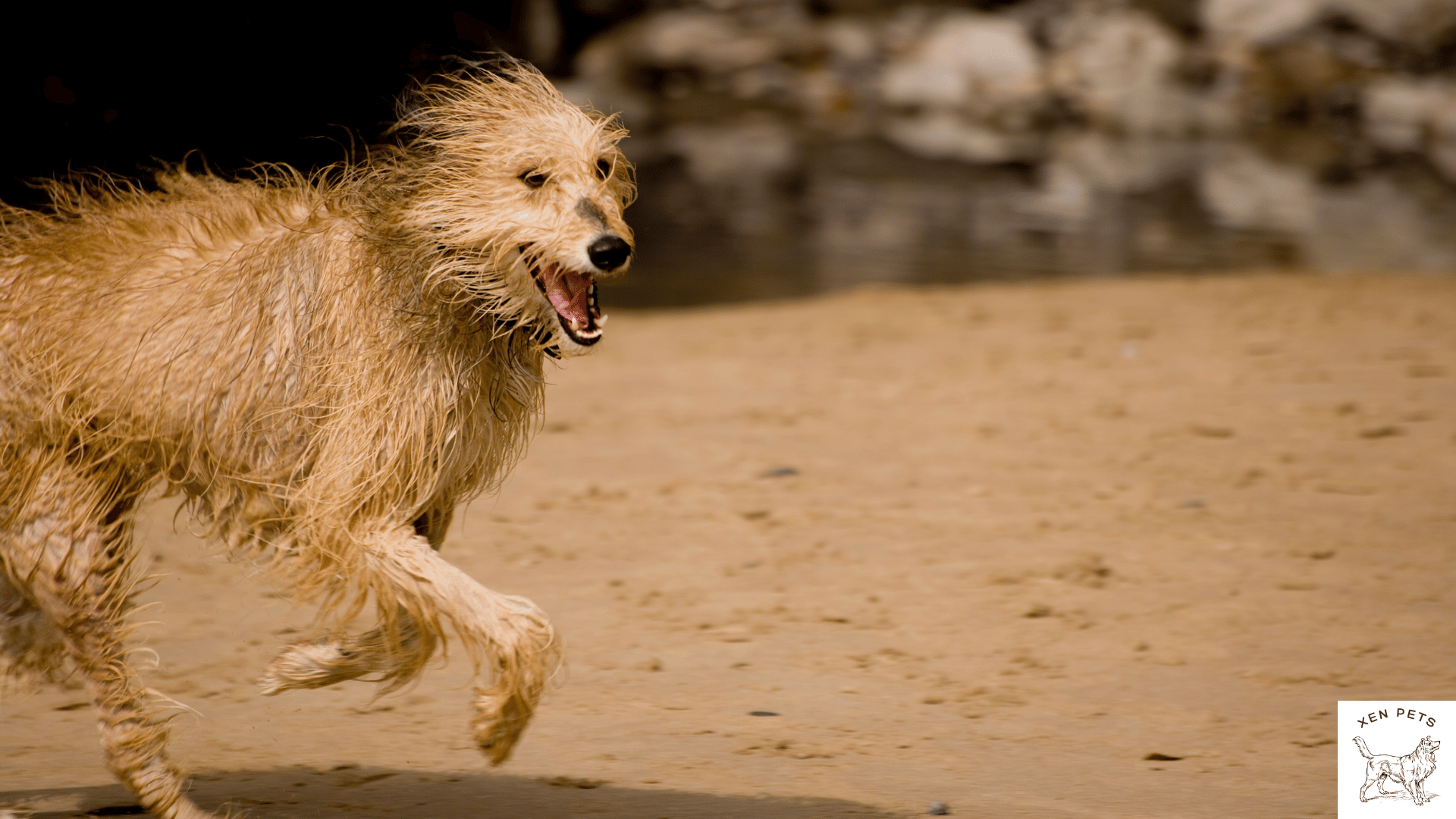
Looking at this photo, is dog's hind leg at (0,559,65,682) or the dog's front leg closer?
the dog's front leg

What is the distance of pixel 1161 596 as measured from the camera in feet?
19.0

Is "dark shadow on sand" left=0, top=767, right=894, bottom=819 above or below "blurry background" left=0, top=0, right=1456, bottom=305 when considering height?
below

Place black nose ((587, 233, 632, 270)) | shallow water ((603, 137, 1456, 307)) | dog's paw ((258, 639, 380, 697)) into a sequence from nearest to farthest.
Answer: black nose ((587, 233, 632, 270)) < dog's paw ((258, 639, 380, 697)) < shallow water ((603, 137, 1456, 307))

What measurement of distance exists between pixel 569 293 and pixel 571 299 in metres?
0.02

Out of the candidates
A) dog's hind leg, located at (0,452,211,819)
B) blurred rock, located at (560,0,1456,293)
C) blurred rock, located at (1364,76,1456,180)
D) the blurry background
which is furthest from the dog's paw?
blurred rock, located at (1364,76,1456,180)

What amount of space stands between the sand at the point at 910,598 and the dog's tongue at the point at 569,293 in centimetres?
142

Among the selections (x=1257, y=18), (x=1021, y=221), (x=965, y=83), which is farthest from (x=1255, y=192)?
(x=965, y=83)

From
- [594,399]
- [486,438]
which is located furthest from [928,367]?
[486,438]

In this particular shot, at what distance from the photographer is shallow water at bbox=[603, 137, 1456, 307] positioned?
535 inches

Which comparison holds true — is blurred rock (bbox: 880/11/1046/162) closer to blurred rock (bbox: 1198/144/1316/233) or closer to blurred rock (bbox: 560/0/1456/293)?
blurred rock (bbox: 560/0/1456/293)

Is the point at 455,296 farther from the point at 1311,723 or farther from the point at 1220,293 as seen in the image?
the point at 1220,293

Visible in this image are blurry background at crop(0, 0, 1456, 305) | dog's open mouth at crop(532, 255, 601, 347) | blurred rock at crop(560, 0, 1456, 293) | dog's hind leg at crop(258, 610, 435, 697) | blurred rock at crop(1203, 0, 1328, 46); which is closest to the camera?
dog's open mouth at crop(532, 255, 601, 347)

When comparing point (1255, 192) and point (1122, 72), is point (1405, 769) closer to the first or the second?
point (1255, 192)

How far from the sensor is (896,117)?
90.7ft
